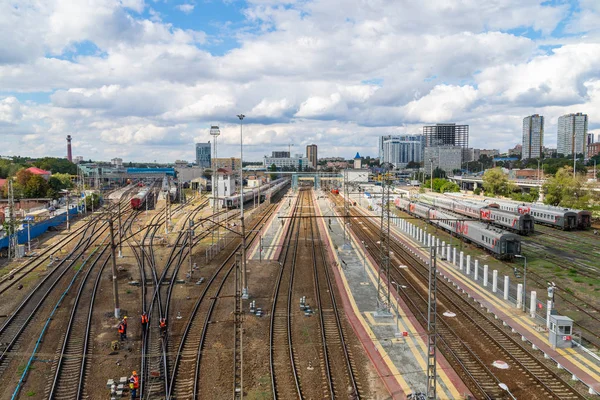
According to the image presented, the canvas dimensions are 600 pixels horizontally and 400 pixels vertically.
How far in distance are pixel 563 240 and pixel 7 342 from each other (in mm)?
50233

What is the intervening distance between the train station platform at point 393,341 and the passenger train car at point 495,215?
23.0 meters

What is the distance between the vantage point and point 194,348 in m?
19.5

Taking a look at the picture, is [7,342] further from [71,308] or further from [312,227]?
[312,227]

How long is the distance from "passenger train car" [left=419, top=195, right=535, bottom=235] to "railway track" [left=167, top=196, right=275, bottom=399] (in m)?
33.5

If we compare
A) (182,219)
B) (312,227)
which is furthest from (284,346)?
(182,219)

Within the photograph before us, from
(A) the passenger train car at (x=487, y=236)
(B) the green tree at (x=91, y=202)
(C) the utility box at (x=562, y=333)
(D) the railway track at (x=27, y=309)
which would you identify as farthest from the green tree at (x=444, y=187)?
A: (C) the utility box at (x=562, y=333)

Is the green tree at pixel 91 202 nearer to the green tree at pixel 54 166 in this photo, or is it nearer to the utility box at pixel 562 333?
the utility box at pixel 562 333

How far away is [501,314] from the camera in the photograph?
77.2 feet

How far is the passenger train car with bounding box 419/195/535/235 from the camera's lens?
157ft

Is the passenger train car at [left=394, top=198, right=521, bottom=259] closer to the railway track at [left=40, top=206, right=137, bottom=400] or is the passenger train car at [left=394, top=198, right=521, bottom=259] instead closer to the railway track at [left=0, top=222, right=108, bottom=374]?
the railway track at [left=40, top=206, right=137, bottom=400]

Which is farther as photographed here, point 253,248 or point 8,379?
point 253,248

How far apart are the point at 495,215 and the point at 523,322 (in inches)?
1312

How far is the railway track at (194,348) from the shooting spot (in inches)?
630

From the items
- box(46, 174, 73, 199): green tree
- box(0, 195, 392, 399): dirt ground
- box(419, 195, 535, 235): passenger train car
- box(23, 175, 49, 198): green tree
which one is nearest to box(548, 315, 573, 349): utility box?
box(0, 195, 392, 399): dirt ground
